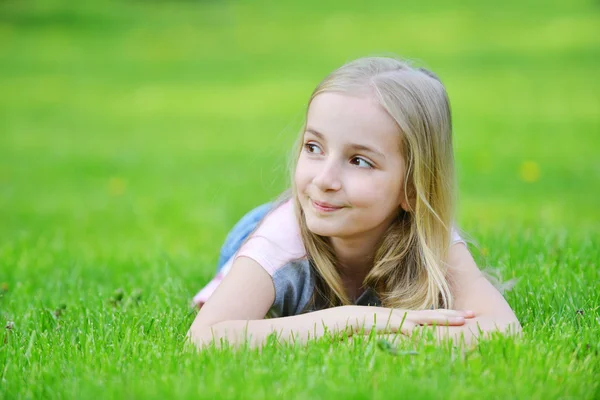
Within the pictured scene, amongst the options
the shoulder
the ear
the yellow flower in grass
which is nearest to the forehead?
the ear

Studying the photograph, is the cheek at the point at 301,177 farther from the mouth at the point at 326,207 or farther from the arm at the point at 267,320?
the arm at the point at 267,320

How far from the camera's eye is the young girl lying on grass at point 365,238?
3164mm

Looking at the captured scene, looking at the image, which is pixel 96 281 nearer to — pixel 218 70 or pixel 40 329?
pixel 40 329

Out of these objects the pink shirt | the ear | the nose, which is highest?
the nose

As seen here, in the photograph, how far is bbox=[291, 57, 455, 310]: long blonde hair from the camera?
3.35 m

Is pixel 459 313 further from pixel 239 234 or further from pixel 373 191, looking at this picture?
pixel 239 234

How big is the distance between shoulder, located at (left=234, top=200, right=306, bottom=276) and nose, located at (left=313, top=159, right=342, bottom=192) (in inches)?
14.2

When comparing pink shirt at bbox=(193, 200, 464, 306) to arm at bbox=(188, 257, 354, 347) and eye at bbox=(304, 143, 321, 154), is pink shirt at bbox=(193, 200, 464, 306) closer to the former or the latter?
arm at bbox=(188, 257, 354, 347)

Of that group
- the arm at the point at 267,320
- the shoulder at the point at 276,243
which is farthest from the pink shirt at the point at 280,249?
the arm at the point at 267,320

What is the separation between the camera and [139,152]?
34.8ft

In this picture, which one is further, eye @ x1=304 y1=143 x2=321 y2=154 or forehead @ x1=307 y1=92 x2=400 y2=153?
eye @ x1=304 y1=143 x2=321 y2=154

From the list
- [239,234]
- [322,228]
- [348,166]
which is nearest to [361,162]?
[348,166]

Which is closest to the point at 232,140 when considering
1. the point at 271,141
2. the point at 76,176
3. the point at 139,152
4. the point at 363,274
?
the point at 271,141

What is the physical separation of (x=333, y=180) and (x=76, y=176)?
6.67 m
